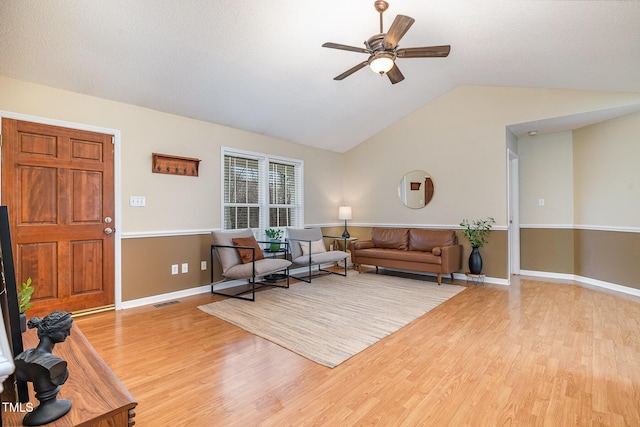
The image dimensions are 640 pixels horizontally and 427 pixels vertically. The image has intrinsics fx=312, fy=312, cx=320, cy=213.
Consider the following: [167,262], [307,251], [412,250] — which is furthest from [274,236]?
[412,250]

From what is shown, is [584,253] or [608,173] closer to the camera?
[608,173]

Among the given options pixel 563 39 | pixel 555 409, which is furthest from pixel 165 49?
pixel 555 409

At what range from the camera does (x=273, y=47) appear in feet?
10.4

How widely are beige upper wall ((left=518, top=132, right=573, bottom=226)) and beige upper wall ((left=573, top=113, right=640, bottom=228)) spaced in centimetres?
11

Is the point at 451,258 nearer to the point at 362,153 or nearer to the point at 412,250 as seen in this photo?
the point at 412,250

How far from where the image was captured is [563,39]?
2.79 metres

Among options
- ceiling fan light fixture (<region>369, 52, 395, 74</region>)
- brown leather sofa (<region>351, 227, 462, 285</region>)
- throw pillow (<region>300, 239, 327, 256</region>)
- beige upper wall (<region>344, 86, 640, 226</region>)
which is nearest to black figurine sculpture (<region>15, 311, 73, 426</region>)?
ceiling fan light fixture (<region>369, 52, 395, 74</region>)

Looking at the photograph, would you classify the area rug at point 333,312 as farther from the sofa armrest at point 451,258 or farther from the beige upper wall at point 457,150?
the beige upper wall at point 457,150

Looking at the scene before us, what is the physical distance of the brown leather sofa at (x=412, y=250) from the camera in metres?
4.54

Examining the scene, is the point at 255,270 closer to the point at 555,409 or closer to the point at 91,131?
the point at 91,131

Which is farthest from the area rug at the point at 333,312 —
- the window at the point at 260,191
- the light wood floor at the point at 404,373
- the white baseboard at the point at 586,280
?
the white baseboard at the point at 586,280

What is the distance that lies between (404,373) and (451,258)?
2886 mm

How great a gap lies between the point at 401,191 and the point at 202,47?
12.7 ft

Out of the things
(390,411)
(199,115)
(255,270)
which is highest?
(199,115)
